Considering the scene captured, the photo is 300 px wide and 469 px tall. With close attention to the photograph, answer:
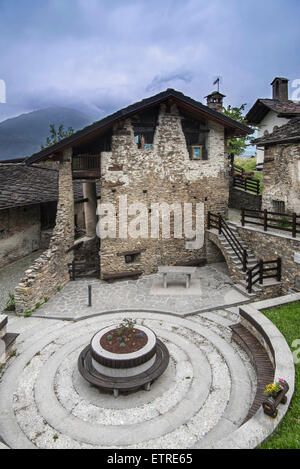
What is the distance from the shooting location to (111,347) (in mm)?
6371

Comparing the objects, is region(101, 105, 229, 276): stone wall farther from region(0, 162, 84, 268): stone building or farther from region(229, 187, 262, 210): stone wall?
region(229, 187, 262, 210): stone wall

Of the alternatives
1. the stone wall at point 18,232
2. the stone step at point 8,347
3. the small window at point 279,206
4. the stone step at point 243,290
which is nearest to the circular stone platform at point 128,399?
the stone step at point 8,347

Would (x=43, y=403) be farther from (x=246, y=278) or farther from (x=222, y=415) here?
(x=246, y=278)

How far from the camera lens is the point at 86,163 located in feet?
40.5

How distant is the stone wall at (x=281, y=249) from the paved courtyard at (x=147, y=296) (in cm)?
163

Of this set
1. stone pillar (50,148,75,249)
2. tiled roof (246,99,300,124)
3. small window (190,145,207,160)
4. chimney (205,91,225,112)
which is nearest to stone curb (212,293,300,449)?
small window (190,145,207,160)

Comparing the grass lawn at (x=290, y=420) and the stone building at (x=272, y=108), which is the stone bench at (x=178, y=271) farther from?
the stone building at (x=272, y=108)

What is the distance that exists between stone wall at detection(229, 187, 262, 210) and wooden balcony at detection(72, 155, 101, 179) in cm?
1074

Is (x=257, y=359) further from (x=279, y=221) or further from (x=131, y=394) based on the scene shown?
(x=279, y=221)

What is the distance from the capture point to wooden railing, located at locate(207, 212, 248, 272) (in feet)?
35.7

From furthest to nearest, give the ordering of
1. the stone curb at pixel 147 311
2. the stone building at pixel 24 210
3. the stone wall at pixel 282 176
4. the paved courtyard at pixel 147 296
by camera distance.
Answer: the stone building at pixel 24 210, the stone wall at pixel 282 176, the paved courtyard at pixel 147 296, the stone curb at pixel 147 311

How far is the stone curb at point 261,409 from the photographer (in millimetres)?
4062

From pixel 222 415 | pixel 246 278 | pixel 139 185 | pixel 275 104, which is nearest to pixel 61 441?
pixel 222 415

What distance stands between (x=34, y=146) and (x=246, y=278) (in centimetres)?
21514
